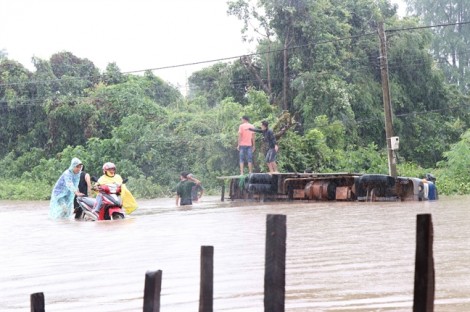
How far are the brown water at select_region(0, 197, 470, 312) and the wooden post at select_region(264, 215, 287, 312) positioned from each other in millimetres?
2837

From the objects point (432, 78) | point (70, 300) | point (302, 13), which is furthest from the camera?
point (432, 78)

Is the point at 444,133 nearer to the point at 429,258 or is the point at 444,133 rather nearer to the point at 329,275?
the point at 329,275

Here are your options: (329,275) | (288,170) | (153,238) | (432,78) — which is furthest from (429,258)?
(432,78)

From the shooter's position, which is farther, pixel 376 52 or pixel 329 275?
pixel 376 52

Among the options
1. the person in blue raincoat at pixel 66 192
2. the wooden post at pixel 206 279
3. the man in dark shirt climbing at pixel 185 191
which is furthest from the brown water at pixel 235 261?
the man in dark shirt climbing at pixel 185 191

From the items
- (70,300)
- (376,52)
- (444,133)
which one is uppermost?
(376,52)

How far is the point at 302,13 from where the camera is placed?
34000mm

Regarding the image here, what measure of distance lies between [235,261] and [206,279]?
5.63 meters

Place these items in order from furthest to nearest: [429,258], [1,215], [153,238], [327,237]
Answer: [1,215] < [153,238] < [327,237] < [429,258]

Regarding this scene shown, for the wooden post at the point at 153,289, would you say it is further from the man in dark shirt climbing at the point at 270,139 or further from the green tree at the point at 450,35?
the green tree at the point at 450,35

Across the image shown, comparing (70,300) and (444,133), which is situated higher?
(444,133)

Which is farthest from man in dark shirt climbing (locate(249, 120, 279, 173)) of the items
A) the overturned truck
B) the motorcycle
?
the motorcycle

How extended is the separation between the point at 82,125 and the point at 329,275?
30710mm

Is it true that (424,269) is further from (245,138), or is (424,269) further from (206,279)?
(245,138)
